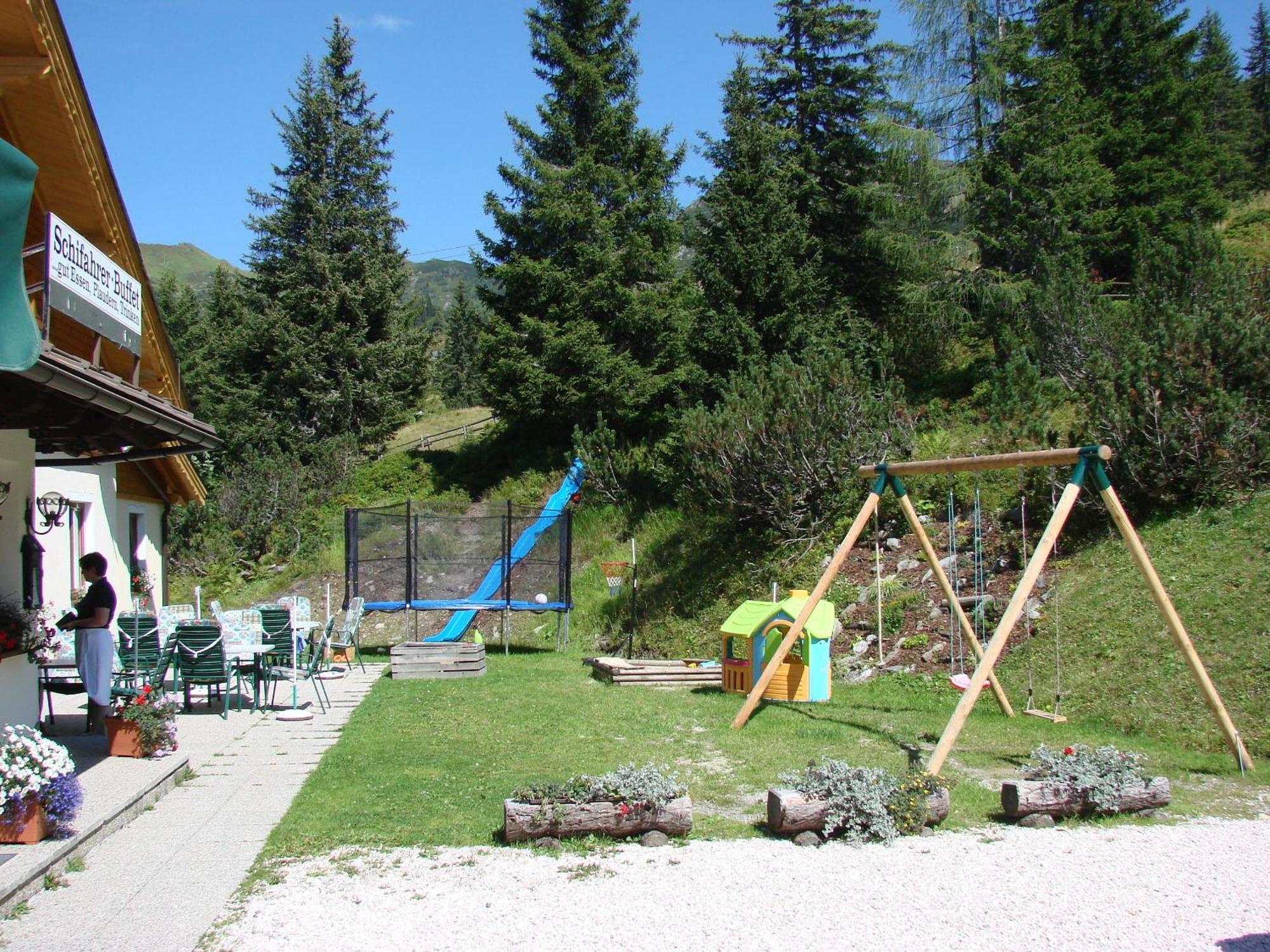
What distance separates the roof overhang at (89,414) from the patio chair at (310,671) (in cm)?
307

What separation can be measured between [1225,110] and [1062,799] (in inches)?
2095

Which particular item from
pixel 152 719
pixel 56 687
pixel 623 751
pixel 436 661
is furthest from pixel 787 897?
pixel 436 661

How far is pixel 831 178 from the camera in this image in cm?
2605

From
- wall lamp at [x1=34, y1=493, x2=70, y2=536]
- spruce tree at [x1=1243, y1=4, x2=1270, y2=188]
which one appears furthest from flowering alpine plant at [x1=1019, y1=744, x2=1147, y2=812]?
spruce tree at [x1=1243, y1=4, x2=1270, y2=188]

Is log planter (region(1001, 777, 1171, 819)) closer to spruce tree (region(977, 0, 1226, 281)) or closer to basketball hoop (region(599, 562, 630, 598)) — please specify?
basketball hoop (region(599, 562, 630, 598))

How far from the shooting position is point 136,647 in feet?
34.1

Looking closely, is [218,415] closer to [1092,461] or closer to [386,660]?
[386,660]

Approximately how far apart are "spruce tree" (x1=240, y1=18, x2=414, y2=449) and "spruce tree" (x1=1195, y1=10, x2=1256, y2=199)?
24976mm

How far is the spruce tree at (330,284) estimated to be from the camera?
32.4 metres

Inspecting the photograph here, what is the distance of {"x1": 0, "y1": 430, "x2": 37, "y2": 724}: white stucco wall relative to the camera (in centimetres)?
759

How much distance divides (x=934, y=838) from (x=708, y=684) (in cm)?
722

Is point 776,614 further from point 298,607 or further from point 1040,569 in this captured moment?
point 298,607

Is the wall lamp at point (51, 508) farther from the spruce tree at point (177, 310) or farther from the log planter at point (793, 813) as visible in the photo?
the spruce tree at point (177, 310)

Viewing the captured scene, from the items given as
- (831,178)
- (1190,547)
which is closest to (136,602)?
(1190,547)
